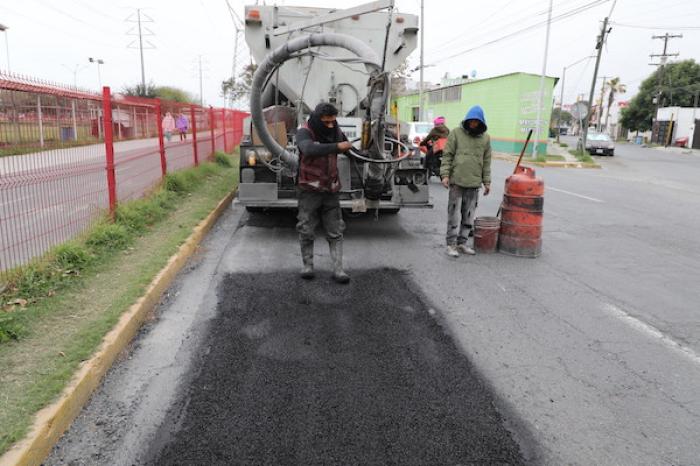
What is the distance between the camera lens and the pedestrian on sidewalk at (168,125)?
10.6m

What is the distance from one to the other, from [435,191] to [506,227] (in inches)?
239

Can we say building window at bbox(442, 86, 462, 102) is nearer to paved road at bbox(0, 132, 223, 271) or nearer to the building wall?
the building wall

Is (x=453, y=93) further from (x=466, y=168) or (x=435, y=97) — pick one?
(x=466, y=168)

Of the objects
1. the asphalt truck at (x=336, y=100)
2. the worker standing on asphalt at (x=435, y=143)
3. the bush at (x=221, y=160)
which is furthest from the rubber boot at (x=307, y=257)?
the bush at (x=221, y=160)

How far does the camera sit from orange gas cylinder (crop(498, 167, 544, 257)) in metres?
6.87

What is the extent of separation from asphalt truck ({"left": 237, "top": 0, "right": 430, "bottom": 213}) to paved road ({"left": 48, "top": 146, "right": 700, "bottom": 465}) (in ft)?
2.46

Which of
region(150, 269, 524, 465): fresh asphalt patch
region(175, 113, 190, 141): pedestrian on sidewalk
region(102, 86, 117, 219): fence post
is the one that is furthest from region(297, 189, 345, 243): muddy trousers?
region(175, 113, 190, 141): pedestrian on sidewalk

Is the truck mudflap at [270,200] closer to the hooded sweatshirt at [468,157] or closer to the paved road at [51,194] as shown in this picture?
the hooded sweatshirt at [468,157]

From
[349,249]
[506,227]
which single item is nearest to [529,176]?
[506,227]

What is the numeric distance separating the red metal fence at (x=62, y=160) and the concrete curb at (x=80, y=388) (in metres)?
1.22

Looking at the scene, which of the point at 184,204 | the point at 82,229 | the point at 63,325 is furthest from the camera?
the point at 184,204

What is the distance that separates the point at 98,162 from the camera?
6.70 m

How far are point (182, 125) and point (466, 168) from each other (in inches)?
304

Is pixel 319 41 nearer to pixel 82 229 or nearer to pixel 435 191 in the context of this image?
pixel 82 229
